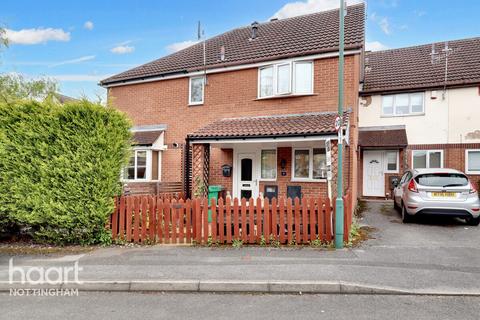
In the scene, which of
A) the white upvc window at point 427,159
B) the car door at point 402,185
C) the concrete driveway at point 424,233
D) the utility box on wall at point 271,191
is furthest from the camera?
the white upvc window at point 427,159

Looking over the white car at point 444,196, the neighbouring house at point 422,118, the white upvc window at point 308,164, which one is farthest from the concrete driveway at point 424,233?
the neighbouring house at point 422,118

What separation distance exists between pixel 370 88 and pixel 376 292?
537 inches

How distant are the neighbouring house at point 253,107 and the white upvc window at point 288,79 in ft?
0.12

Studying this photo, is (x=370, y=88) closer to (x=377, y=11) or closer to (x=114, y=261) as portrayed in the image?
(x=377, y=11)

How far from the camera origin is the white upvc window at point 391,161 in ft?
49.6

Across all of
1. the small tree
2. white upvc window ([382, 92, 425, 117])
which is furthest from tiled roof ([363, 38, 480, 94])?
the small tree

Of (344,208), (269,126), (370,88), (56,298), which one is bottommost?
(56,298)

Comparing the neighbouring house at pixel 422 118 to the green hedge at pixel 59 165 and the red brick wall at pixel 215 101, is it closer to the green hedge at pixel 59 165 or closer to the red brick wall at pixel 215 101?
the red brick wall at pixel 215 101

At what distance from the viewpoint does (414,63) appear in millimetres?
16875

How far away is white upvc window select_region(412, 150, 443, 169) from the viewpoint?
14.8 meters

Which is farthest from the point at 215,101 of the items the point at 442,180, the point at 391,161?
the point at 391,161

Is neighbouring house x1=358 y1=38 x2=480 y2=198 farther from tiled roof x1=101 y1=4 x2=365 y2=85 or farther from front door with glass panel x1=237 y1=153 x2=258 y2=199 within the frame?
front door with glass panel x1=237 y1=153 x2=258 y2=199

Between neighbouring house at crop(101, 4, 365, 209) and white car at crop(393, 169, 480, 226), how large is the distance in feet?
6.30

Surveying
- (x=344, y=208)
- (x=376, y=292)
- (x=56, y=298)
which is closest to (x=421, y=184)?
(x=344, y=208)
